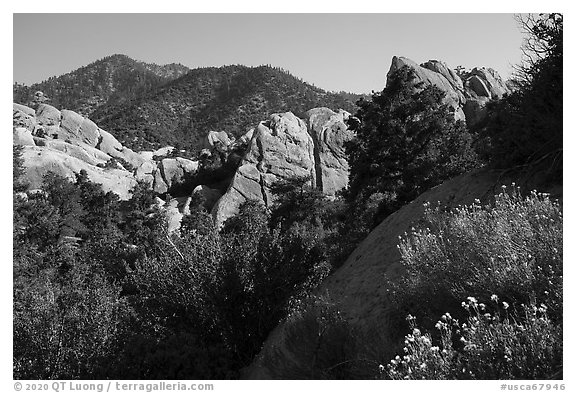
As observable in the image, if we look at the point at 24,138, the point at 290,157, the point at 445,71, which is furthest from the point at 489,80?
the point at 24,138

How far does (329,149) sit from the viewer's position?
4994 cm

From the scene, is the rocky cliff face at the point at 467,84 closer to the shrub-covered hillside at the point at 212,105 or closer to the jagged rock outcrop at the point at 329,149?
the jagged rock outcrop at the point at 329,149

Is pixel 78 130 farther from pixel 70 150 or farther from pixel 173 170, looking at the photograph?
pixel 173 170

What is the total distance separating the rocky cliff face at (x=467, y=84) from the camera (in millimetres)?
47594

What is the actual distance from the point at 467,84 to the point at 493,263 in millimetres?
57184

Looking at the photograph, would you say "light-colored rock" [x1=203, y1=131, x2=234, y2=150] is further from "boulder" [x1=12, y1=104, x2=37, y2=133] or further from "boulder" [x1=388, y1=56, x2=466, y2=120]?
"boulder" [x1=388, y1=56, x2=466, y2=120]

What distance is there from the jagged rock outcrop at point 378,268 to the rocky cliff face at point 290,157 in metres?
35.2

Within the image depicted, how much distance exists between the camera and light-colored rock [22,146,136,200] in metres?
42.0

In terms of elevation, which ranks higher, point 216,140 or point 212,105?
point 212,105

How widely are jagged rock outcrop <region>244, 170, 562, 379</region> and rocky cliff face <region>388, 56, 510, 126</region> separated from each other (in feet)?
124

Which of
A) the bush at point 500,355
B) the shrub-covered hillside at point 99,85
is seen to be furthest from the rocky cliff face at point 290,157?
the shrub-covered hillside at point 99,85

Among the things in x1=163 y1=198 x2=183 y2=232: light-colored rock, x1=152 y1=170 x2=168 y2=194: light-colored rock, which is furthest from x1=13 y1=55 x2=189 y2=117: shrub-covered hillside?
x1=163 y1=198 x2=183 y2=232: light-colored rock

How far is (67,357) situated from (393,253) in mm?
5828

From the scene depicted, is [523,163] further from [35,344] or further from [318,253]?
[35,344]
